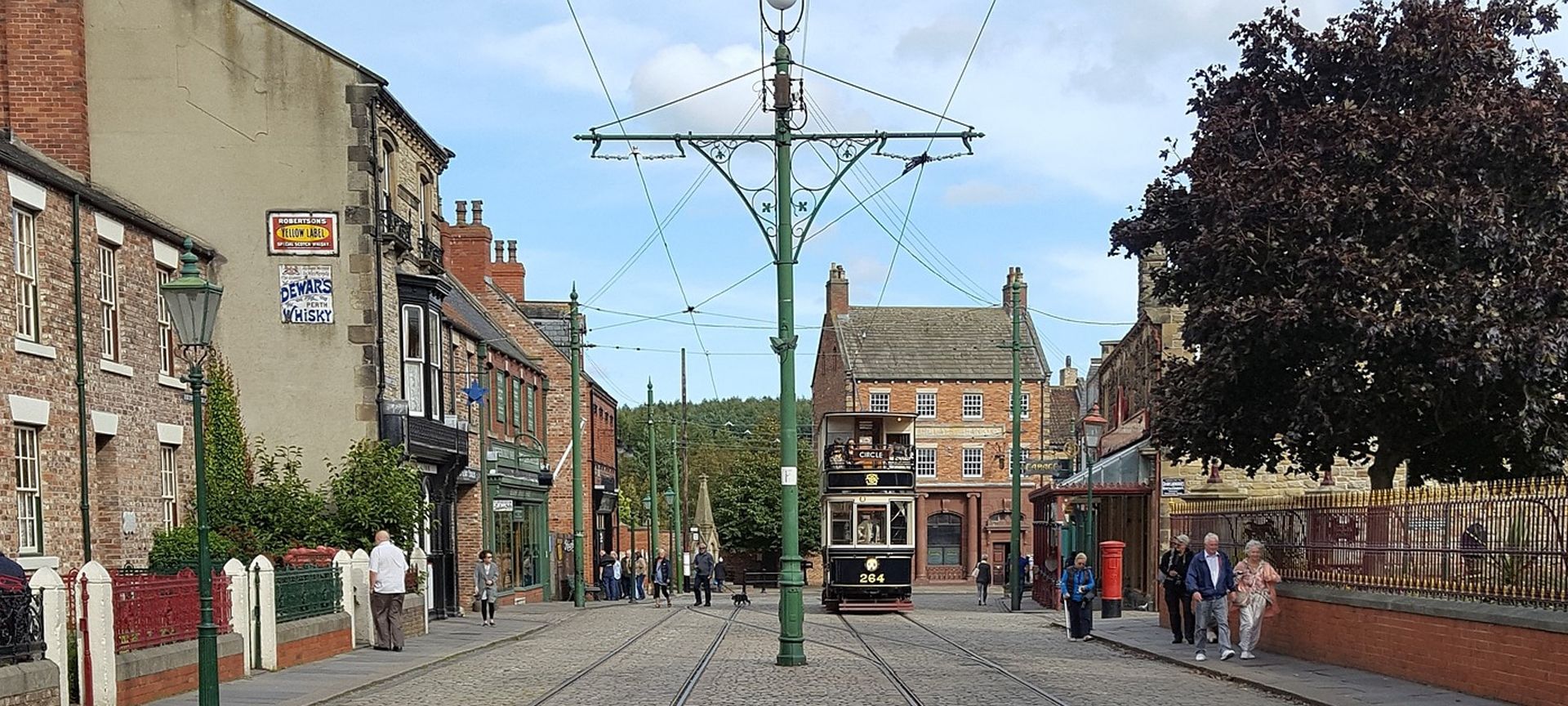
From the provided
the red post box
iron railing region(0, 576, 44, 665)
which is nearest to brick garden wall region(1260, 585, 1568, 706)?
the red post box

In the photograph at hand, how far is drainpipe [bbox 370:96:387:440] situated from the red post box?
42.5 ft

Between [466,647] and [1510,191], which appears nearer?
[1510,191]

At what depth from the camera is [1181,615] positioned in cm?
2541

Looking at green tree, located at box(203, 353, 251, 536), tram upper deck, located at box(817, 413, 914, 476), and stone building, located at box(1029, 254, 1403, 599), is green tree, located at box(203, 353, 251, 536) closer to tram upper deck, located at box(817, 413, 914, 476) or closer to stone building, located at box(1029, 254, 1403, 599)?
tram upper deck, located at box(817, 413, 914, 476)

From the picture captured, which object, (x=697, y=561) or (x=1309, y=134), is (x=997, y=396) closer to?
(x=697, y=561)

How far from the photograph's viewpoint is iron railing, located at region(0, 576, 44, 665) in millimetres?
13398

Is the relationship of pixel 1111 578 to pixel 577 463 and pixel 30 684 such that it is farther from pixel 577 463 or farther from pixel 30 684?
pixel 30 684

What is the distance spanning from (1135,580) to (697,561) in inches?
432

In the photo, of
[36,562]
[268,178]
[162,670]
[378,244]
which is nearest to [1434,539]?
[162,670]

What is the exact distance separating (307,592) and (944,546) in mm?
51222

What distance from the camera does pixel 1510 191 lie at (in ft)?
65.8

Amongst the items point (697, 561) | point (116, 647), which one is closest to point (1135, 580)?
point (697, 561)

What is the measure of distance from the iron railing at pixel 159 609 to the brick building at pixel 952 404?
51.9m

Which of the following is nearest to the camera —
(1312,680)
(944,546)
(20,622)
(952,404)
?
(20,622)
